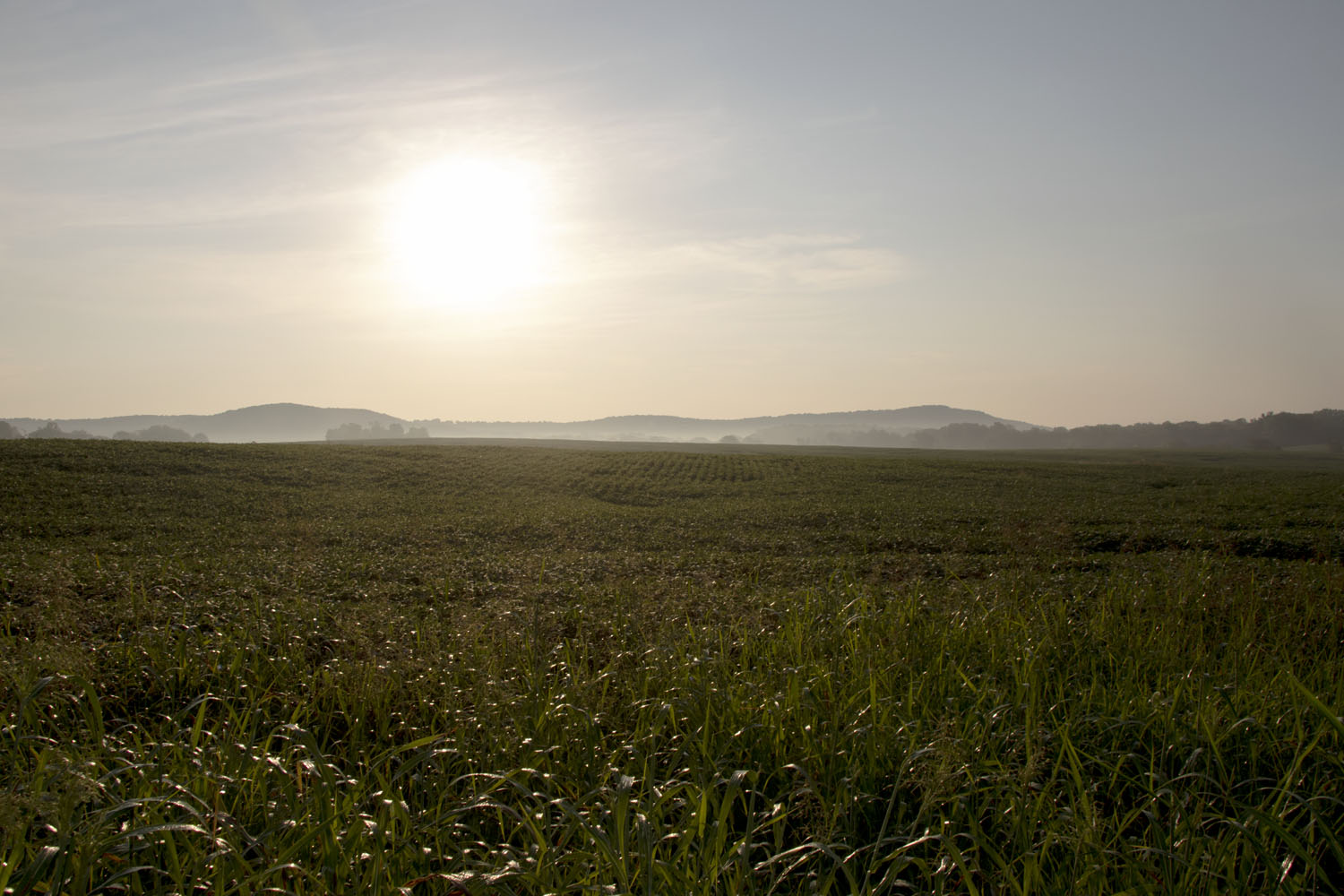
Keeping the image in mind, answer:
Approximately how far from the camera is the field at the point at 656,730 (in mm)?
3439

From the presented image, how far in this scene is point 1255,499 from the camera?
3347 cm

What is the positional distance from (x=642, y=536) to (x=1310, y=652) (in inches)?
697

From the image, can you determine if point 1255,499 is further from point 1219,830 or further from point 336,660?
point 336,660

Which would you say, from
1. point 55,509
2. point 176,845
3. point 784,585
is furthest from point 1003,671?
point 55,509

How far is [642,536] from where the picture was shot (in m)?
24.0

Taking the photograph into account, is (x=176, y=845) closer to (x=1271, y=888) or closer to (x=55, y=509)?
(x=1271, y=888)

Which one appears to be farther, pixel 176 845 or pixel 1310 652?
pixel 1310 652

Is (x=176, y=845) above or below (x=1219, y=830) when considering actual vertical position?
above

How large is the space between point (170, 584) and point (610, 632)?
7.79m

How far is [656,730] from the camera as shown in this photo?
4938 mm

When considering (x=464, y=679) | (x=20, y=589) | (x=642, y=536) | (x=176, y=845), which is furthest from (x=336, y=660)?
(x=642, y=536)

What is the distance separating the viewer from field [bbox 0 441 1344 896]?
11.3 ft

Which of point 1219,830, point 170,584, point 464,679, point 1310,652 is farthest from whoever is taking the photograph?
point 170,584

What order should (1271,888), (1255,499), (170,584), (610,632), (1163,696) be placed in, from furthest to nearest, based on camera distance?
1. (1255,499)
2. (170,584)
3. (610,632)
4. (1163,696)
5. (1271,888)
